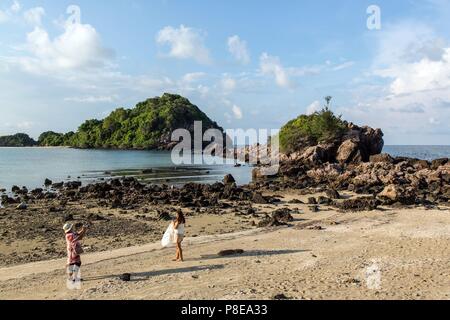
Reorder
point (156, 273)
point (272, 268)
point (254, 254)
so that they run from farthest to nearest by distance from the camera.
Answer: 1. point (254, 254)
2. point (272, 268)
3. point (156, 273)

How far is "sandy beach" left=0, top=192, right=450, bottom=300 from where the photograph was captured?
1438cm

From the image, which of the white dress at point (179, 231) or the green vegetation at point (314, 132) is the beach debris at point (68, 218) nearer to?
the white dress at point (179, 231)

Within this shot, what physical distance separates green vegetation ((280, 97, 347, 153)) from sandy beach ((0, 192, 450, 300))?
5538cm

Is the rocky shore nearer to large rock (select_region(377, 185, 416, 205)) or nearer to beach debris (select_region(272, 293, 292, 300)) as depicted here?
large rock (select_region(377, 185, 416, 205))

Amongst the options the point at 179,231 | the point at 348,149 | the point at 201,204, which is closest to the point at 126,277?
the point at 179,231

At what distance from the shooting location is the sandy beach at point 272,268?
14.4 m

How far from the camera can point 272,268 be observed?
17.0 m

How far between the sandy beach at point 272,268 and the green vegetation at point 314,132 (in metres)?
55.4

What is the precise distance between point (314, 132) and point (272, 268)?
68392mm

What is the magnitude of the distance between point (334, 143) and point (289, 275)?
200 ft

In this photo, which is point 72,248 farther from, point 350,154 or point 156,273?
point 350,154

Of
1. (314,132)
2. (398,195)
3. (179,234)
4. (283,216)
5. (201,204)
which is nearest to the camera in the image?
(179,234)

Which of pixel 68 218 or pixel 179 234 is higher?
pixel 179 234
